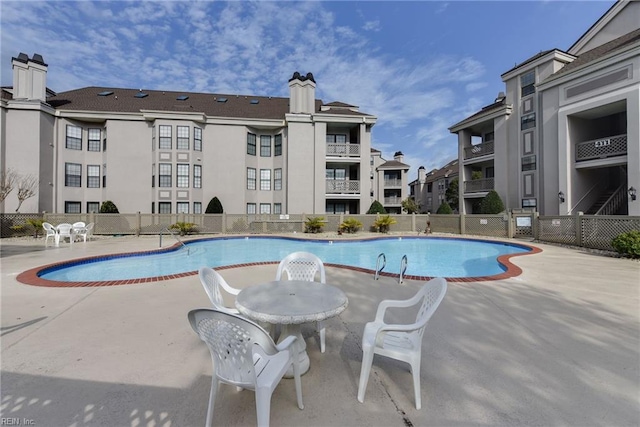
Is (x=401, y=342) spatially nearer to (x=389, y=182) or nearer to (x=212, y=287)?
(x=212, y=287)

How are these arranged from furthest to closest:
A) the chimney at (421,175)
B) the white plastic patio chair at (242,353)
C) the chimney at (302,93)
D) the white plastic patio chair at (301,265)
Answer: the chimney at (421,175) → the chimney at (302,93) → the white plastic patio chair at (301,265) → the white plastic patio chair at (242,353)

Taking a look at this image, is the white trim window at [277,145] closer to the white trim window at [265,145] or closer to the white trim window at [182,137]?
the white trim window at [265,145]

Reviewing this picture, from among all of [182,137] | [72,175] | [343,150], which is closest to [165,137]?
[182,137]

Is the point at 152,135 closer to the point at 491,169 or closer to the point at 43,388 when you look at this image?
the point at 43,388

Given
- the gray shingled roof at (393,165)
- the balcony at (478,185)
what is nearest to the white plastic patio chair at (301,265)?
the balcony at (478,185)

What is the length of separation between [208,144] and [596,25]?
2813 centimetres

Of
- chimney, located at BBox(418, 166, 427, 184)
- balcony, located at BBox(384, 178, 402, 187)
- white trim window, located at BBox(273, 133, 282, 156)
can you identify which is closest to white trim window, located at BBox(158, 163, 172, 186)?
white trim window, located at BBox(273, 133, 282, 156)

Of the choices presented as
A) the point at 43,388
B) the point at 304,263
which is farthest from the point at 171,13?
the point at 43,388

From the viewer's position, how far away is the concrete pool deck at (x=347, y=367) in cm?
221

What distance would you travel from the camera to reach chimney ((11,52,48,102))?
1742 cm

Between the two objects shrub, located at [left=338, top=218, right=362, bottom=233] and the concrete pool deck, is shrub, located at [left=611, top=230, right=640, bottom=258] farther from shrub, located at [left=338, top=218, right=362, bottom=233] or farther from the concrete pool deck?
shrub, located at [left=338, top=218, right=362, bottom=233]

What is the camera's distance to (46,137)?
18375 mm

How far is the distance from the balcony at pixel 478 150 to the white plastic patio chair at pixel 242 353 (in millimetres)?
24875

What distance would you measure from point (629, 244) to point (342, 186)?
16.1 metres
